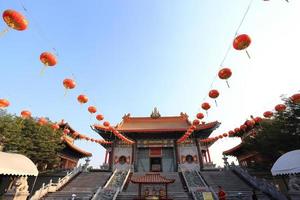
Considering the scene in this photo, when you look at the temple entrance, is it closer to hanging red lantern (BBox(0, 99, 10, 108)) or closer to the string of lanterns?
the string of lanterns

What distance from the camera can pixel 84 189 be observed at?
1264 centimetres

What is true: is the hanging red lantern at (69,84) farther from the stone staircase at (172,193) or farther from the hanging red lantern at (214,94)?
the stone staircase at (172,193)

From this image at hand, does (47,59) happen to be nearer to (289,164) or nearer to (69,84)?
(69,84)

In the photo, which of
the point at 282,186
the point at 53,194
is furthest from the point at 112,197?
the point at 282,186

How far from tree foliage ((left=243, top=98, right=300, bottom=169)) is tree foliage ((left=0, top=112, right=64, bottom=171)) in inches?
623

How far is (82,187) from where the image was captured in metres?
13.3

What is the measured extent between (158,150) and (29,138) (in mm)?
12800

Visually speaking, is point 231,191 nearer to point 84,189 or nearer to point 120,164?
point 84,189

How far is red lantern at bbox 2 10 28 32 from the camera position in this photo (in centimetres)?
490

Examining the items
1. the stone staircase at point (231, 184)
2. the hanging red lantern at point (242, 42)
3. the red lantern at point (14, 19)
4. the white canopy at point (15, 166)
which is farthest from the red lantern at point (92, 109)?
the stone staircase at point (231, 184)

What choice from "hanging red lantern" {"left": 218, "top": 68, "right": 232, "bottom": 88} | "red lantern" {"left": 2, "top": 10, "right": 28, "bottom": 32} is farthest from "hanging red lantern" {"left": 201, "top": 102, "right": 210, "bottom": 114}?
"red lantern" {"left": 2, "top": 10, "right": 28, "bottom": 32}

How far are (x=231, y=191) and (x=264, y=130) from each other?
16.0 feet

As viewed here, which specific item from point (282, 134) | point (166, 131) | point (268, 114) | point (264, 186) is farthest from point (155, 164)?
point (268, 114)

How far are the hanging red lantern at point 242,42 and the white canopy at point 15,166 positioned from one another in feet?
30.9
